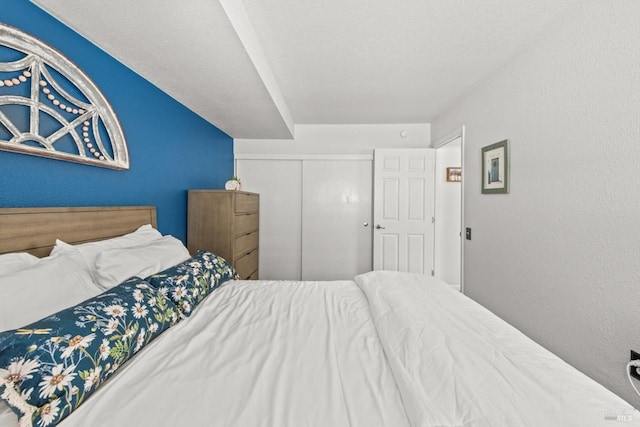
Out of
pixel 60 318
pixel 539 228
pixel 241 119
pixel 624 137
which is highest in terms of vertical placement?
pixel 241 119

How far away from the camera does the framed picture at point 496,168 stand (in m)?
2.05

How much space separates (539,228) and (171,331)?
88.7 inches

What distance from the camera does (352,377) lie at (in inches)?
35.6

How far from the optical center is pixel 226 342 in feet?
3.63

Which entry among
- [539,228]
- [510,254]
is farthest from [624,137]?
[510,254]

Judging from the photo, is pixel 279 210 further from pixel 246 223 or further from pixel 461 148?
pixel 461 148

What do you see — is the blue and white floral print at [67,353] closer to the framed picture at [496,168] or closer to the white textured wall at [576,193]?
the white textured wall at [576,193]

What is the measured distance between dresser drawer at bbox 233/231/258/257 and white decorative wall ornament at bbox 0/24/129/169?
1259 millimetres

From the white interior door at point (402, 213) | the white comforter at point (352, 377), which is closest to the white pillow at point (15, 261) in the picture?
the white comforter at point (352, 377)

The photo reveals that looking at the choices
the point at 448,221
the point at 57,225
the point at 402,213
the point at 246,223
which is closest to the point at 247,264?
the point at 246,223

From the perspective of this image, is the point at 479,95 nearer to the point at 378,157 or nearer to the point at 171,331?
the point at 378,157

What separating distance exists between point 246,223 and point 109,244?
1.51m

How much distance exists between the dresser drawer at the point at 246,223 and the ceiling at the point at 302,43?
111 centimetres

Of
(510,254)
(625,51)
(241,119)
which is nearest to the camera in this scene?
(625,51)
